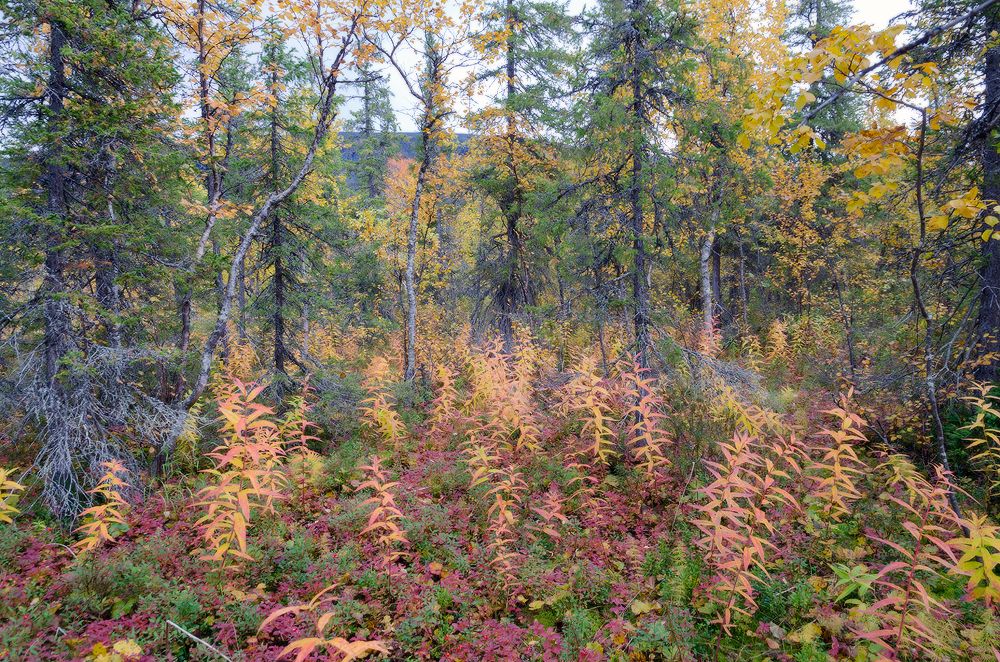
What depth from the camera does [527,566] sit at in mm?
4602

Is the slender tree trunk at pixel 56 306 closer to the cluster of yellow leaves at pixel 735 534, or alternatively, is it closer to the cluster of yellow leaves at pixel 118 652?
the cluster of yellow leaves at pixel 118 652

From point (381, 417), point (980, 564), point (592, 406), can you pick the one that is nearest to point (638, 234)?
point (592, 406)

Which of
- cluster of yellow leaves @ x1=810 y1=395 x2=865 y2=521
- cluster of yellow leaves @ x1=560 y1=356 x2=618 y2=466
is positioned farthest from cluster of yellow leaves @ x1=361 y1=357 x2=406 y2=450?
cluster of yellow leaves @ x1=810 y1=395 x2=865 y2=521

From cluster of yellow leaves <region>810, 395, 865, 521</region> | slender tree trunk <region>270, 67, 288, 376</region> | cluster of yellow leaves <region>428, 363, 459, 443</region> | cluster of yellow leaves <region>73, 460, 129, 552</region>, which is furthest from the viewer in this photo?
slender tree trunk <region>270, 67, 288, 376</region>

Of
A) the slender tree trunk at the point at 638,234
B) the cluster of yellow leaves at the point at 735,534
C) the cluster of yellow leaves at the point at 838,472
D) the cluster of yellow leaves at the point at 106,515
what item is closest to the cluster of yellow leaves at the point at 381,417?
the cluster of yellow leaves at the point at 106,515

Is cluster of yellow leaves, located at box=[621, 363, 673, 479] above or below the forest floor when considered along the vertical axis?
above

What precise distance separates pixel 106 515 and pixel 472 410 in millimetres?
5614

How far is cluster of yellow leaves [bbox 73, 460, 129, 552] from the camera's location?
4.44 m

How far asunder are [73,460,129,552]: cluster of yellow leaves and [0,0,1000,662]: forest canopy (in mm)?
65

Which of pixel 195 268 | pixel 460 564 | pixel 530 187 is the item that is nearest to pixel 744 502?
pixel 460 564

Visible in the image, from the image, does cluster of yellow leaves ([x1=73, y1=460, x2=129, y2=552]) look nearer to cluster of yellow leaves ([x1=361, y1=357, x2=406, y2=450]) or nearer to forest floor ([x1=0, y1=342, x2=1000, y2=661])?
forest floor ([x1=0, y1=342, x2=1000, y2=661])

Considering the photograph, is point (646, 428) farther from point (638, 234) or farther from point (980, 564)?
point (638, 234)

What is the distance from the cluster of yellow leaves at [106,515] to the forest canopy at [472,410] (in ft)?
0.21

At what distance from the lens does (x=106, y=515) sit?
546 centimetres
